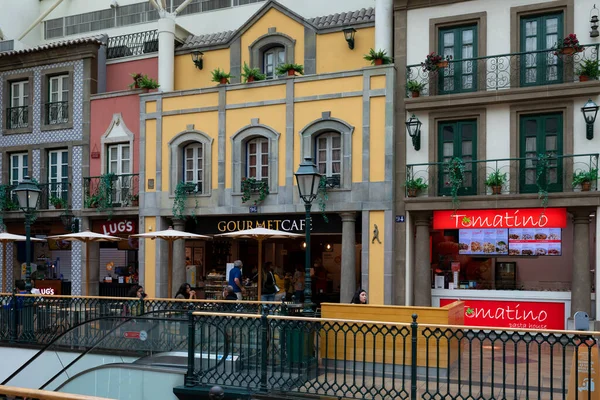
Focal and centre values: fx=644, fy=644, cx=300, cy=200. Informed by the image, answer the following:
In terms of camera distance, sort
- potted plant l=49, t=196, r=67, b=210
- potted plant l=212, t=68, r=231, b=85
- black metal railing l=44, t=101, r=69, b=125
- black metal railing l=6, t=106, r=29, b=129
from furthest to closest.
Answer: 1. black metal railing l=6, t=106, r=29, b=129
2. black metal railing l=44, t=101, r=69, b=125
3. potted plant l=49, t=196, r=67, b=210
4. potted plant l=212, t=68, r=231, b=85

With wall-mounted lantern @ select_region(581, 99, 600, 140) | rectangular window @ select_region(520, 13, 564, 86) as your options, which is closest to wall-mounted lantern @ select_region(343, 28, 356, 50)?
rectangular window @ select_region(520, 13, 564, 86)

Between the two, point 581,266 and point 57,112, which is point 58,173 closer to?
Answer: point 57,112

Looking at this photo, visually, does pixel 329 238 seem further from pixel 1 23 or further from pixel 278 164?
pixel 1 23

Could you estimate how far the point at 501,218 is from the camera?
16.5 meters

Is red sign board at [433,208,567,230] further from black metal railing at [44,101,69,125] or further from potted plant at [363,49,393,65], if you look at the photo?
black metal railing at [44,101,69,125]

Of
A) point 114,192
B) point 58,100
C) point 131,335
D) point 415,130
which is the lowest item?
point 131,335

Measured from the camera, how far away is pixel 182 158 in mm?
20719

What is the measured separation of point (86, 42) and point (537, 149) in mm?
15327

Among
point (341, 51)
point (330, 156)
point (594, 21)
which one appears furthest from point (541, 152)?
point (341, 51)

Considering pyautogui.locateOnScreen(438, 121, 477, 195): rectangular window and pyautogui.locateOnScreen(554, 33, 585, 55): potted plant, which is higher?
pyautogui.locateOnScreen(554, 33, 585, 55): potted plant

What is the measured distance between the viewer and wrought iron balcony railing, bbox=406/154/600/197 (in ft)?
51.9

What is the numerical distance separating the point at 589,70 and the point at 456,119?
343 cm

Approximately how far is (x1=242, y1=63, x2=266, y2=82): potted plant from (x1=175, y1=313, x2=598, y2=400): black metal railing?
423 inches

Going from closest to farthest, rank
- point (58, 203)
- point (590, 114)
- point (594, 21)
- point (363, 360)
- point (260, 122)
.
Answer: point (363, 360) → point (590, 114) → point (594, 21) → point (260, 122) → point (58, 203)
